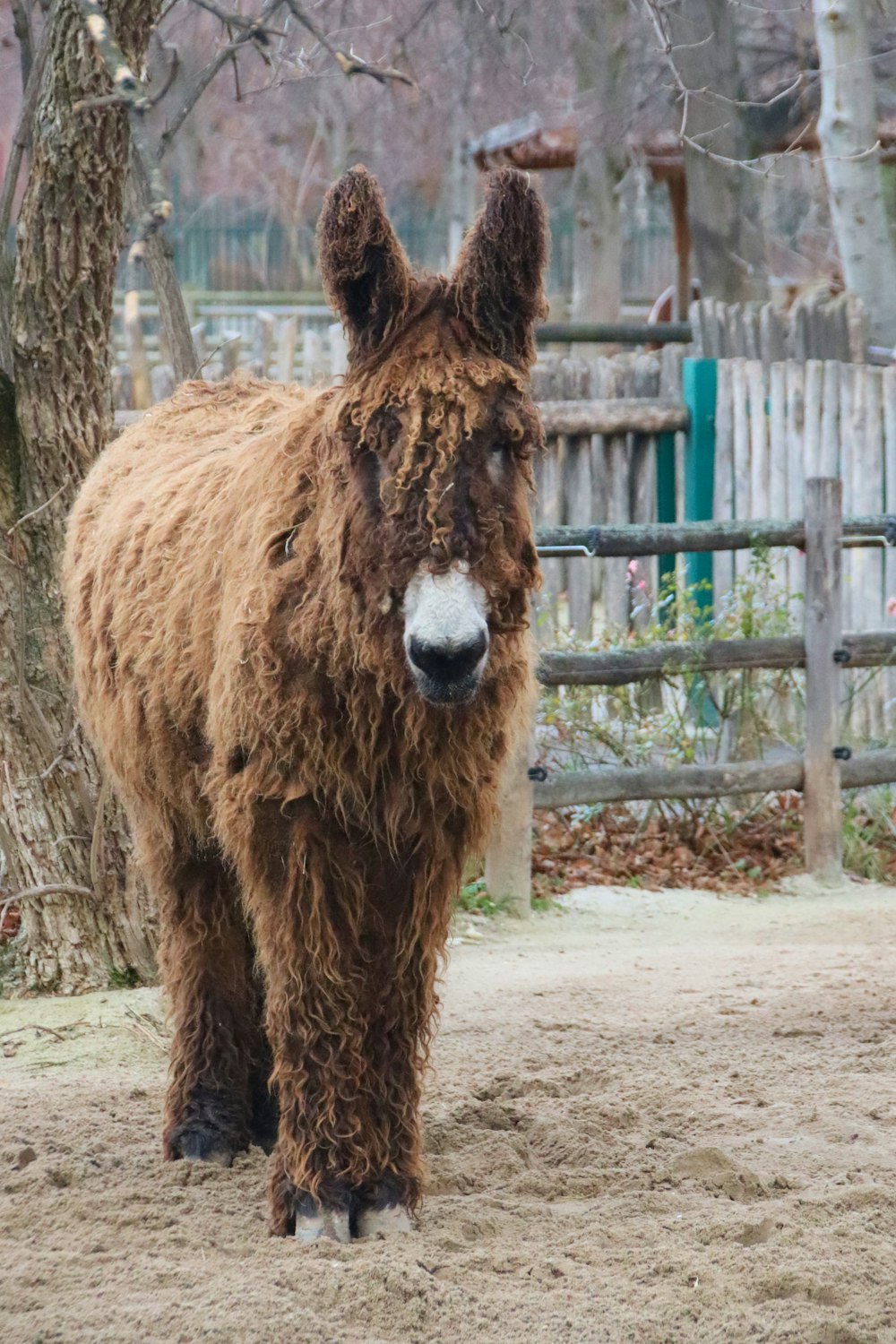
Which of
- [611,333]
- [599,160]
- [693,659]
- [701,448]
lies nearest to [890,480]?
[701,448]

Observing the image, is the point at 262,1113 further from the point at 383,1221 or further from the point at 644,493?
the point at 644,493

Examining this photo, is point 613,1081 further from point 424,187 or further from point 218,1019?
point 424,187

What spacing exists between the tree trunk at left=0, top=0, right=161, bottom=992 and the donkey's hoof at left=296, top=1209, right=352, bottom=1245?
2.42 m

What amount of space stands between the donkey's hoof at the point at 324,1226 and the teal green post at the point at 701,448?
7.47 meters

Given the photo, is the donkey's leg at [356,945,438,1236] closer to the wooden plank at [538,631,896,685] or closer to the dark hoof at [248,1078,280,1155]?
the dark hoof at [248,1078,280,1155]

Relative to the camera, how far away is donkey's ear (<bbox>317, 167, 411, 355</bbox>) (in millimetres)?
3377

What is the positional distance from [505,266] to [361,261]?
0.33 m

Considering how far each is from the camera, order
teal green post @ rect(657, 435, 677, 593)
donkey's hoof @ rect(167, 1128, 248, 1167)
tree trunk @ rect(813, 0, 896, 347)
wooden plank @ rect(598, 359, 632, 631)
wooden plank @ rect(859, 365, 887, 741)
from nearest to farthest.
→ donkey's hoof @ rect(167, 1128, 248, 1167) < wooden plank @ rect(859, 365, 887, 741) < wooden plank @ rect(598, 359, 632, 631) < teal green post @ rect(657, 435, 677, 593) < tree trunk @ rect(813, 0, 896, 347)

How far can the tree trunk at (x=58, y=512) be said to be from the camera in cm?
557

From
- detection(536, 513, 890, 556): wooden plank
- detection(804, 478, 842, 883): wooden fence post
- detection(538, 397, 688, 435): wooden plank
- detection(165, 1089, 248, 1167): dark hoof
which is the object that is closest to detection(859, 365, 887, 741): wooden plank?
detection(536, 513, 890, 556): wooden plank

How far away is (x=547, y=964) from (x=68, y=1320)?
3564 mm

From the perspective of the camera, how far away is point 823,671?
308 inches

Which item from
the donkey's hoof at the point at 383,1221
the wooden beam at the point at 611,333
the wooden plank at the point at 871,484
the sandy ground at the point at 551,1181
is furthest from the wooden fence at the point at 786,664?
the wooden beam at the point at 611,333

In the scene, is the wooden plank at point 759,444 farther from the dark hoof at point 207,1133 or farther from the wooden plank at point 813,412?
the dark hoof at point 207,1133
